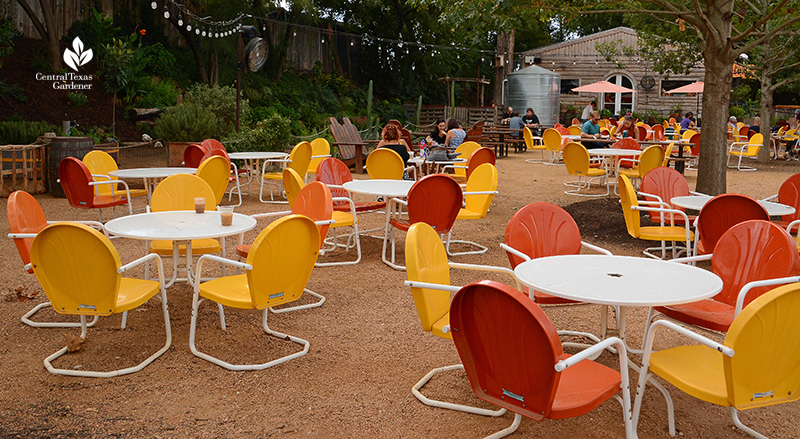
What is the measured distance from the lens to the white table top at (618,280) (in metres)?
2.55

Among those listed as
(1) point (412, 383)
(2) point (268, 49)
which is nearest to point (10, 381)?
(1) point (412, 383)

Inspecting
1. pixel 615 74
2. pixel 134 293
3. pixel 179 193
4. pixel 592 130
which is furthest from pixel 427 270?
pixel 615 74

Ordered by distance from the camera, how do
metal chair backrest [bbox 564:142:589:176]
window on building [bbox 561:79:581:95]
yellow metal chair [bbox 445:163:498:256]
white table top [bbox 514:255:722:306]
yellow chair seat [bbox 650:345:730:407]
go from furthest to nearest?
window on building [bbox 561:79:581:95] < metal chair backrest [bbox 564:142:589:176] < yellow metal chair [bbox 445:163:498:256] < white table top [bbox 514:255:722:306] < yellow chair seat [bbox 650:345:730:407]

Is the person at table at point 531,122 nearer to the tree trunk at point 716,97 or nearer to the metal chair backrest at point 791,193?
the tree trunk at point 716,97

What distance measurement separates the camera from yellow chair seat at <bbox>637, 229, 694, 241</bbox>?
17.5 ft

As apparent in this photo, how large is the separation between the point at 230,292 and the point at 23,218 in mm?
1328

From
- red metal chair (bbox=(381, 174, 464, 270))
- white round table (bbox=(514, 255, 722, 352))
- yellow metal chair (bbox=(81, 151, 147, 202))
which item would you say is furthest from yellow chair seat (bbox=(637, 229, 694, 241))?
yellow metal chair (bbox=(81, 151, 147, 202))

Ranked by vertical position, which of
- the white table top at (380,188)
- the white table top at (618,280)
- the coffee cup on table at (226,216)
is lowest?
the white table top at (618,280)

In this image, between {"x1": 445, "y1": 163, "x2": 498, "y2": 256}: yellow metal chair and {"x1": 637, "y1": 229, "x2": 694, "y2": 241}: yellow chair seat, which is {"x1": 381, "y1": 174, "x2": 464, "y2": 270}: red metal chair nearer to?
{"x1": 445, "y1": 163, "x2": 498, "y2": 256}: yellow metal chair

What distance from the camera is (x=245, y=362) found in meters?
3.60

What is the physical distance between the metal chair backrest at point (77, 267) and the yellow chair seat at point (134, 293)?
0.09m

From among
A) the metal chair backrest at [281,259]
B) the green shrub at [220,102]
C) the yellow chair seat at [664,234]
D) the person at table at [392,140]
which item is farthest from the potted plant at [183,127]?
the metal chair backrest at [281,259]

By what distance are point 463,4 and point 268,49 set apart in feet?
50.0

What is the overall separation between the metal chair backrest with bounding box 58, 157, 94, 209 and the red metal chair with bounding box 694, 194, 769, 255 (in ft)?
17.2
